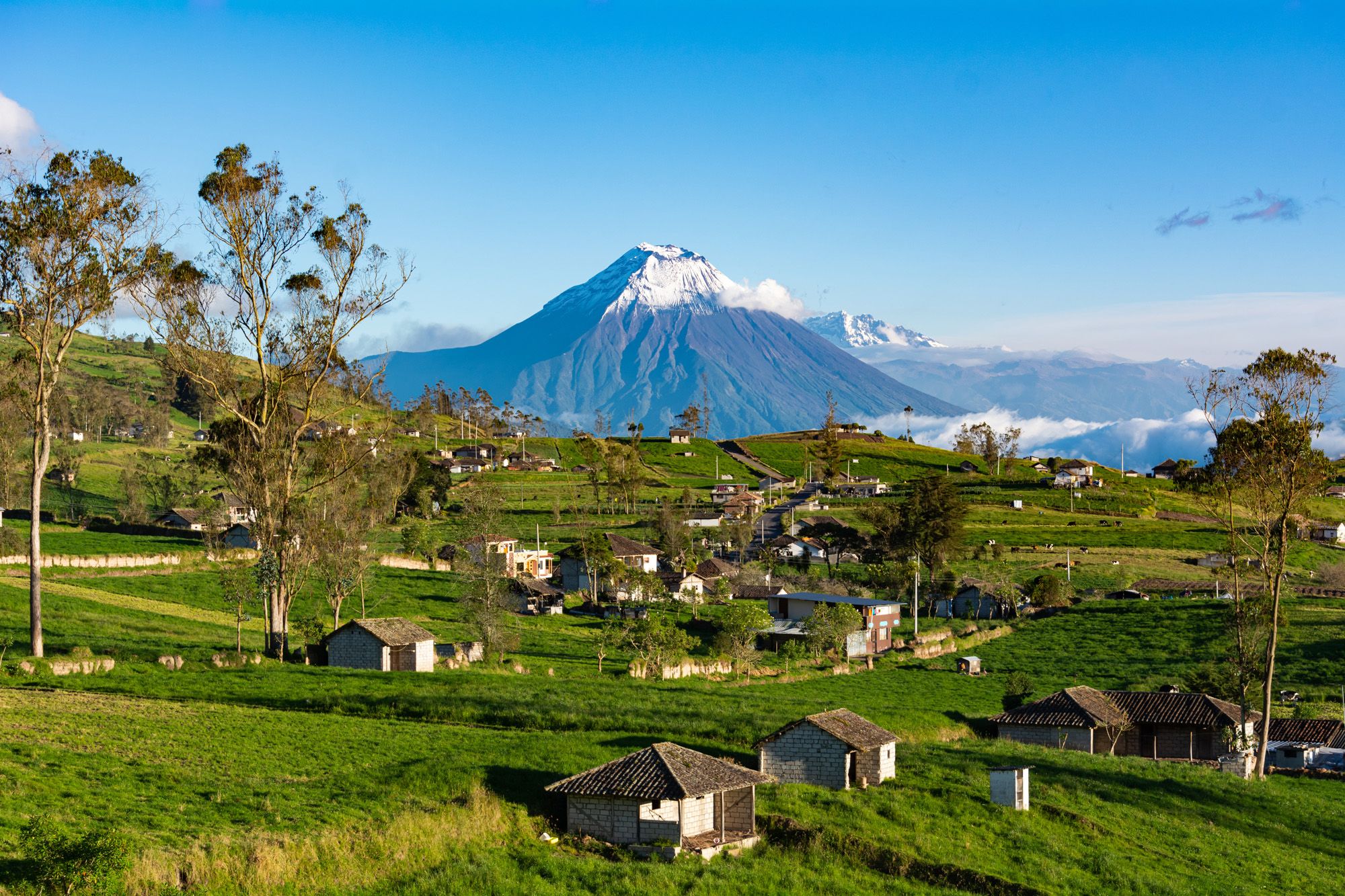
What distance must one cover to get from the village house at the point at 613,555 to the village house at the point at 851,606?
41.4 ft

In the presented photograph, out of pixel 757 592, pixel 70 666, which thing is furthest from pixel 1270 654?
pixel 757 592

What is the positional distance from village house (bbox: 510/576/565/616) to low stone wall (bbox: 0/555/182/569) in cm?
2024

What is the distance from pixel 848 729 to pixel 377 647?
21.0 metres

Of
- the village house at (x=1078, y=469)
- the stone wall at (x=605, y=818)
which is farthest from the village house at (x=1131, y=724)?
the village house at (x=1078, y=469)

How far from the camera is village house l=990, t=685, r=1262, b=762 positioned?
42.2 metres

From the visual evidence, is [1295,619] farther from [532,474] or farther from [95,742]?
[532,474]

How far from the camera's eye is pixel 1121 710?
144 feet

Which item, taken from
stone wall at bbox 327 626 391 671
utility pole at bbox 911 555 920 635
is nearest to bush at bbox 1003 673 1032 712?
utility pole at bbox 911 555 920 635

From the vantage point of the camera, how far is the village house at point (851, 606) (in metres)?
66.9

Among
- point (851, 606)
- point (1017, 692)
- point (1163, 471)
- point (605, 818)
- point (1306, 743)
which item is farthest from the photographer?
point (1163, 471)

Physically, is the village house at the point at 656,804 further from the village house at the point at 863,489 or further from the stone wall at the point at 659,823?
the village house at the point at 863,489

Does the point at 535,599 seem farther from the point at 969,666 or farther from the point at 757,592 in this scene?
the point at 969,666

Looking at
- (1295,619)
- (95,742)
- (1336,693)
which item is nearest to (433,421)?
(1295,619)

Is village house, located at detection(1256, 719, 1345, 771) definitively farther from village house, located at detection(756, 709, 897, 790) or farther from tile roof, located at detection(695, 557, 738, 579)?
tile roof, located at detection(695, 557, 738, 579)
